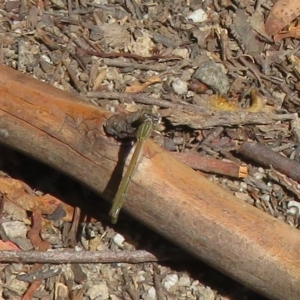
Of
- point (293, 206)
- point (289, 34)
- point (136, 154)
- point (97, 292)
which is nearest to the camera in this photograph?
point (136, 154)

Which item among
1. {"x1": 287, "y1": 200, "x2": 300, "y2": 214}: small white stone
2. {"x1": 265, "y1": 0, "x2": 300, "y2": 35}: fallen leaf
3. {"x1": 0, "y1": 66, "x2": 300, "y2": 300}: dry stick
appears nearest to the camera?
{"x1": 0, "y1": 66, "x2": 300, "y2": 300}: dry stick

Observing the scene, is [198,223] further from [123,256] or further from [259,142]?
[259,142]

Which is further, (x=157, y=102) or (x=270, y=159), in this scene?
(x=157, y=102)

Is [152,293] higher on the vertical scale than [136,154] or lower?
lower

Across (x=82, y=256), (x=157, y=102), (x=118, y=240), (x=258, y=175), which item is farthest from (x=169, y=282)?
(x=157, y=102)

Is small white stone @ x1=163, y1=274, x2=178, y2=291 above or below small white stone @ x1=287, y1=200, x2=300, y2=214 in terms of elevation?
below

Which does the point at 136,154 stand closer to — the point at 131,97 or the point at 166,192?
the point at 166,192

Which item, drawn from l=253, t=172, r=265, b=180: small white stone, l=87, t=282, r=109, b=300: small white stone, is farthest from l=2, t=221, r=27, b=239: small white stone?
l=253, t=172, r=265, b=180: small white stone

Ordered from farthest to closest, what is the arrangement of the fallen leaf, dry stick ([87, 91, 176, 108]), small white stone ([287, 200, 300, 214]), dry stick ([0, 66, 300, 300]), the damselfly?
the fallen leaf < dry stick ([87, 91, 176, 108]) < small white stone ([287, 200, 300, 214]) < dry stick ([0, 66, 300, 300]) < the damselfly

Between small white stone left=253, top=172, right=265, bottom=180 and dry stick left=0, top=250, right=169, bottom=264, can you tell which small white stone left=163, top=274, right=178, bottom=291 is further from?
small white stone left=253, top=172, right=265, bottom=180
